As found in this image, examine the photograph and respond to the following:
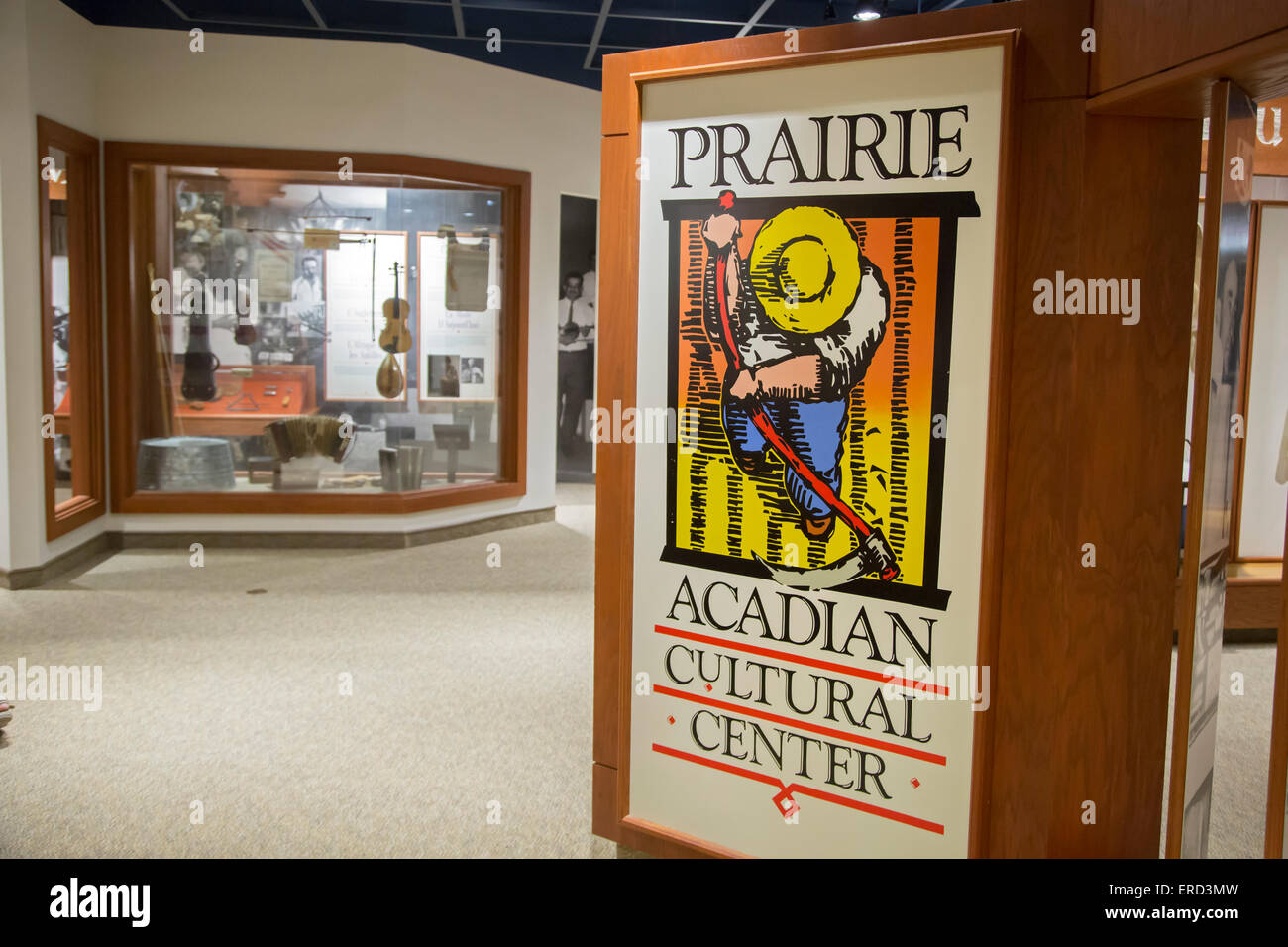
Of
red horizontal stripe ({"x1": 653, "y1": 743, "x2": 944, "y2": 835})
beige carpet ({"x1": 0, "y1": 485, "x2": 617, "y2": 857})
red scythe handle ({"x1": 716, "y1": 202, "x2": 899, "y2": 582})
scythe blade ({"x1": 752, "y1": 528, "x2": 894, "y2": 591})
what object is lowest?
beige carpet ({"x1": 0, "y1": 485, "x2": 617, "y2": 857})

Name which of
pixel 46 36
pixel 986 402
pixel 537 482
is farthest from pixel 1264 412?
pixel 46 36

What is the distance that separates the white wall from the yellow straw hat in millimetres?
→ 4854

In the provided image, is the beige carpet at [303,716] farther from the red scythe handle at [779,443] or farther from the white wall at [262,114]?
the red scythe handle at [779,443]

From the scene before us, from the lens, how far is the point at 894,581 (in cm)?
237

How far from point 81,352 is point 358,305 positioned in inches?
68.0

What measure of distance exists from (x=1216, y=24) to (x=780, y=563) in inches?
54.5

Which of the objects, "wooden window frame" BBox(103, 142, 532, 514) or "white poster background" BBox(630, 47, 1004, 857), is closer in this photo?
"white poster background" BBox(630, 47, 1004, 857)

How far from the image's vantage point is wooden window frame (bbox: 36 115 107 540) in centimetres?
597

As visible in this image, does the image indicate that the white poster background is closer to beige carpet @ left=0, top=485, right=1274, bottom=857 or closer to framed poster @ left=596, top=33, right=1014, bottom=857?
framed poster @ left=596, top=33, right=1014, bottom=857

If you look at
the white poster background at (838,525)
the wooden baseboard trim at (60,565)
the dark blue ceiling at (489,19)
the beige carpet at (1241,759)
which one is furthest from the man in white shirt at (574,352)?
the white poster background at (838,525)

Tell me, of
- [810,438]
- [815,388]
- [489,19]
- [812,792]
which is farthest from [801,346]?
[489,19]

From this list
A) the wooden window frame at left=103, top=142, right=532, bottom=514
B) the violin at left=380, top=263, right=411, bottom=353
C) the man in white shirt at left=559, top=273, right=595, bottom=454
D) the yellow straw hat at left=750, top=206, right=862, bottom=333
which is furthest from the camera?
the man in white shirt at left=559, top=273, right=595, bottom=454

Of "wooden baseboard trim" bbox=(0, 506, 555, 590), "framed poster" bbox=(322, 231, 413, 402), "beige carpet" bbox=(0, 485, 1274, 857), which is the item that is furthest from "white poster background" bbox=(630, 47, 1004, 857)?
"framed poster" bbox=(322, 231, 413, 402)

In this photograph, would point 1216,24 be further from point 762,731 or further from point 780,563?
point 762,731
